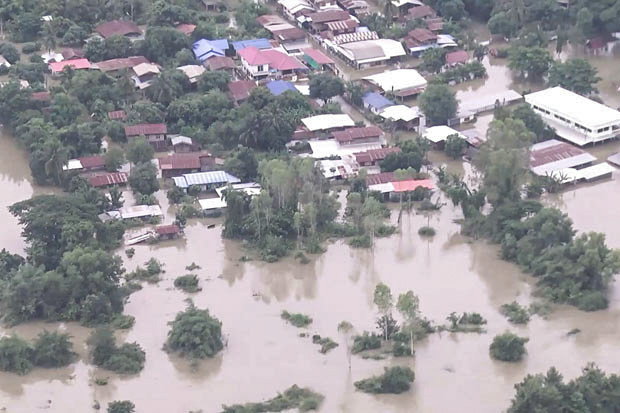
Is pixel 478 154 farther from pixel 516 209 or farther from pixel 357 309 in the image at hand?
pixel 357 309

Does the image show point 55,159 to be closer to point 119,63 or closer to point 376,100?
point 119,63

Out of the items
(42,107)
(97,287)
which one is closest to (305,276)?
(97,287)

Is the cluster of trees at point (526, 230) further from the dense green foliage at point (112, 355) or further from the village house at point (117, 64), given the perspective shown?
the village house at point (117, 64)

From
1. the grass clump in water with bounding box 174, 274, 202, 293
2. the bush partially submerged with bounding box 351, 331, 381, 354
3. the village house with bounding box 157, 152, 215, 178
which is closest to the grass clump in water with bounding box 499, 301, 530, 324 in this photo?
the bush partially submerged with bounding box 351, 331, 381, 354

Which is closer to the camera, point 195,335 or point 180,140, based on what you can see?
point 195,335

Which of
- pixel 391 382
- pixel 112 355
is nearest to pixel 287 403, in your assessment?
Result: pixel 391 382

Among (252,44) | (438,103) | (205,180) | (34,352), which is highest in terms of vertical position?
(252,44)
